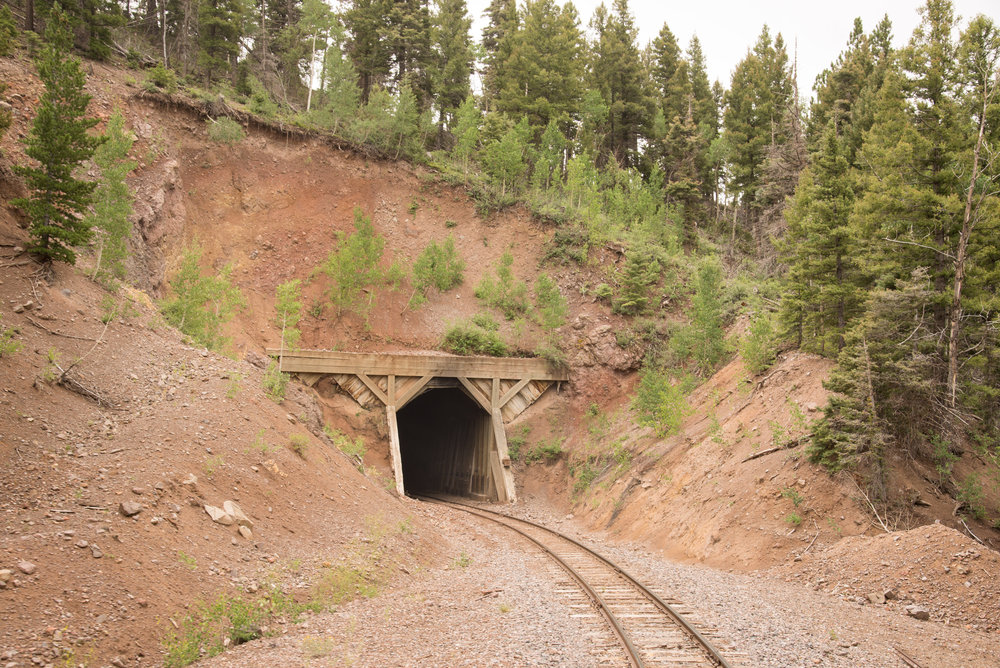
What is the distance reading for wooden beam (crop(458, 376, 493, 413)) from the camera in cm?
2769

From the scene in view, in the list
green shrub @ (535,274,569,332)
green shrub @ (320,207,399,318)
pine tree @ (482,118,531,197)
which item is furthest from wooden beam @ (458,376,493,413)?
pine tree @ (482,118,531,197)

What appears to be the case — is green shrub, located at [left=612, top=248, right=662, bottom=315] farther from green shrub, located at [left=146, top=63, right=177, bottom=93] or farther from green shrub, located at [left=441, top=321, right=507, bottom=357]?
green shrub, located at [left=146, top=63, right=177, bottom=93]

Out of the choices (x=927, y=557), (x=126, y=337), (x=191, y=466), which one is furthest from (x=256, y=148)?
(x=927, y=557)

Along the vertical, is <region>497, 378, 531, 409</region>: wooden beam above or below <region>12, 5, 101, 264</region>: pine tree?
below

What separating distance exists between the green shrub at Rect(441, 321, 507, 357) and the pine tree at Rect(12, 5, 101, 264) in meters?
17.2

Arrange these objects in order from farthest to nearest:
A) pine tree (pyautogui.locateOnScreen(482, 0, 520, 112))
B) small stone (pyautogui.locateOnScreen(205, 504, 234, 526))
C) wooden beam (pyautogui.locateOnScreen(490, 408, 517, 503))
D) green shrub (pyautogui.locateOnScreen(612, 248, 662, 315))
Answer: pine tree (pyautogui.locateOnScreen(482, 0, 520, 112)) → green shrub (pyautogui.locateOnScreen(612, 248, 662, 315)) → wooden beam (pyautogui.locateOnScreen(490, 408, 517, 503)) → small stone (pyautogui.locateOnScreen(205, 504, 234, 526))

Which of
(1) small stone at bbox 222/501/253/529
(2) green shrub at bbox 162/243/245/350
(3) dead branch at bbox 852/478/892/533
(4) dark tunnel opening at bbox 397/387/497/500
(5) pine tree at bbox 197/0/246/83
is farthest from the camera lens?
(5) pine tree at bbox 197/0/246/83

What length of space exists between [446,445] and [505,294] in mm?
8203

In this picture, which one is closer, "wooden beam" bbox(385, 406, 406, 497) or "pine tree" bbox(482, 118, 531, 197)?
"wooden beam" bbox(385, 406, 406, 497)

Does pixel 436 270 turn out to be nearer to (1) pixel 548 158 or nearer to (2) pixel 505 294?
(2) pixel 505 294

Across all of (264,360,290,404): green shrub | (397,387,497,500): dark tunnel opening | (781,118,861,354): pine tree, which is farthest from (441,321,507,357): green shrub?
(781,118,861,354): pine tree

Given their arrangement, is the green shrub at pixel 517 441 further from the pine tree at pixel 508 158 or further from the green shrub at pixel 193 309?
the pine tree at pixel 508 158

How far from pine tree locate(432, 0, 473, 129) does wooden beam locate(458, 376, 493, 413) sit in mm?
22402

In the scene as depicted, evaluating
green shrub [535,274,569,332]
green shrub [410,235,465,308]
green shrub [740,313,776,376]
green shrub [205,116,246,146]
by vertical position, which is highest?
green shrub [205,116,246,146]
